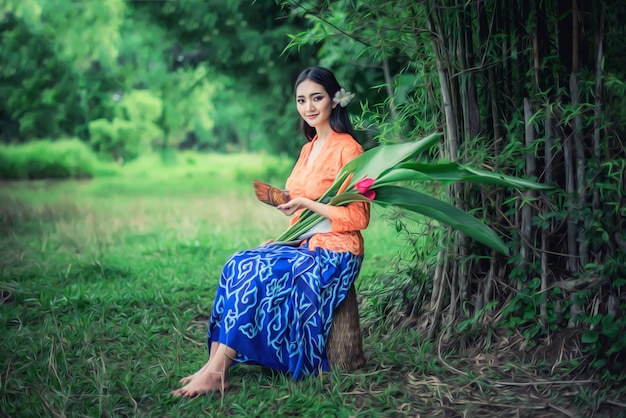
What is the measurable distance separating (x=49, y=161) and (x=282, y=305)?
1055cm

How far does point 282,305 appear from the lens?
3.02 m

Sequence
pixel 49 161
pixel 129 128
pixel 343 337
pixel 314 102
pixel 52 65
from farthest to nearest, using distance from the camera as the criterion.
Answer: pixel 129 128
pixel 52 65
pixel 49 161
pixel 314 102
pixel 343 337

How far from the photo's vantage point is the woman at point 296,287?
9.76 feet

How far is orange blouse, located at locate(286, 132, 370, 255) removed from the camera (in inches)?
121

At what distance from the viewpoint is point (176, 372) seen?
10.6 feet

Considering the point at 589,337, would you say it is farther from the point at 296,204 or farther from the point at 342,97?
the point at 342,97

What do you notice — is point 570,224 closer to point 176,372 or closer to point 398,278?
point 398,278

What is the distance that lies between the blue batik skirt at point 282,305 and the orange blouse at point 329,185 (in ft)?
0.20

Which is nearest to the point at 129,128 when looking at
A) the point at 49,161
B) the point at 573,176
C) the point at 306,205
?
the point at 49,161

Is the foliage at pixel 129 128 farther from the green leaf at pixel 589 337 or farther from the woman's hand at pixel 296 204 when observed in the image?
the green leaf at pixel 589 337

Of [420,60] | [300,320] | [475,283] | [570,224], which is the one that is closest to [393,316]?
[475,283]

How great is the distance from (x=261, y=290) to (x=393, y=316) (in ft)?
3.34

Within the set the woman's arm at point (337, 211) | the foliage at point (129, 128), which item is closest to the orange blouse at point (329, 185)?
the woman's arm at point (337, 211)

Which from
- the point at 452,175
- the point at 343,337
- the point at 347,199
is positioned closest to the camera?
the point at 452,175
